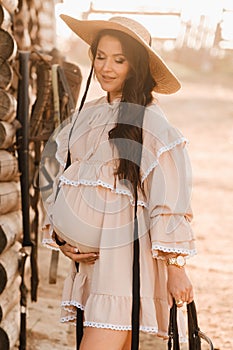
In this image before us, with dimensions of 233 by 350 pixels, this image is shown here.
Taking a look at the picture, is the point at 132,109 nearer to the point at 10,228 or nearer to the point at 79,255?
the point at 79,255

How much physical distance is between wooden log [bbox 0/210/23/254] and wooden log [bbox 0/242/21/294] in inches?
2.5

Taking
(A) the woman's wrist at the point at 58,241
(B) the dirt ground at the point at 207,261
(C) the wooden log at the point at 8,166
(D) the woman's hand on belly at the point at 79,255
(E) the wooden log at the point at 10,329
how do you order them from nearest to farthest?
(D) the woman's hand on belly at the point at 79,255
(A) the woman's wrist at the point at 58,241
(E) the wooden log at the point at 10,329
(C) the wooden log at the point at 8,166
(B) the dirt ground at the point at 207,261

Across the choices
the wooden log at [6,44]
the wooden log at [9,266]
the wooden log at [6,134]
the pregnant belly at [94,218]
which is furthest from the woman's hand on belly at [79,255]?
the wooden log at [6,44]

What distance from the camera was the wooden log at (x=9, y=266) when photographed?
4.05 m

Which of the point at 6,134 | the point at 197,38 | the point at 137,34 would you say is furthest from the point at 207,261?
the point at 197,38

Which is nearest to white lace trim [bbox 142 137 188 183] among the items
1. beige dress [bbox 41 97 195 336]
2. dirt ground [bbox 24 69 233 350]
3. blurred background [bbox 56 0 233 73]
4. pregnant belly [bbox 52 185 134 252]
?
beige dress [bbox 41 97 195 336]

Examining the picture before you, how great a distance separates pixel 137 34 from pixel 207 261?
215 inches

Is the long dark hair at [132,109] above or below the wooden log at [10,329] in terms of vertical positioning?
above

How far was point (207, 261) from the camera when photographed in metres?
8.02

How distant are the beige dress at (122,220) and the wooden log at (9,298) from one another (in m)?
1.27

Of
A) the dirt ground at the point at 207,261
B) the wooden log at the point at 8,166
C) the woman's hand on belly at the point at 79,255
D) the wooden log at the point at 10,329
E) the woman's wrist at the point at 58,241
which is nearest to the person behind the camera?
the woman's hand on belly at the point at 79,255

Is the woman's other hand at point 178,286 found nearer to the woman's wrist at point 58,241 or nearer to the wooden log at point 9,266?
the woman's wrist at point 58,241

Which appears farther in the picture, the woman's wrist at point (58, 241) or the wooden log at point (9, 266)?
the wooden log at point (9, 266)

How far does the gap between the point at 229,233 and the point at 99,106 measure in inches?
283
